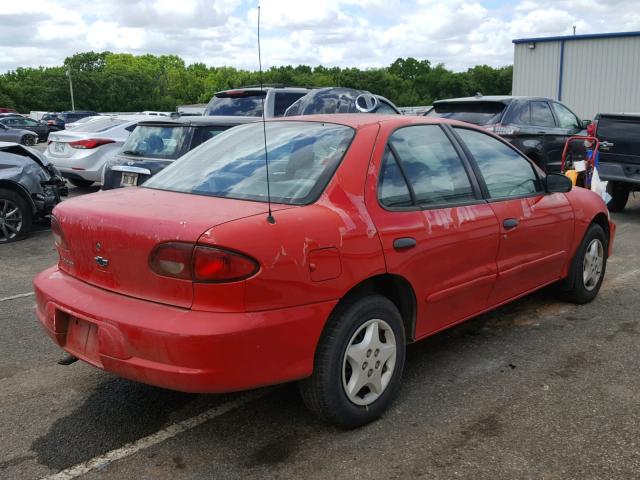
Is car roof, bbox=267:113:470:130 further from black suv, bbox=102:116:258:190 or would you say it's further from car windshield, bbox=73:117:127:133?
car windshield, bbox=73:117:127:133

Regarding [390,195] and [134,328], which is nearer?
[134,328]

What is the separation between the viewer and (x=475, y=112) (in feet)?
33.4

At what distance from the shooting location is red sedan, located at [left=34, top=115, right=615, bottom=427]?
2793 millimetres

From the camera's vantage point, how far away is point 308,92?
34.1ft

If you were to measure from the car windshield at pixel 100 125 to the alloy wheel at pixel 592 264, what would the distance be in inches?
365

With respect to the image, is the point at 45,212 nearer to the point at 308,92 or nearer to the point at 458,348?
the point at 308,92

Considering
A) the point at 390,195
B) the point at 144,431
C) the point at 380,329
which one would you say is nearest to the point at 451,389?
the point at 380,329

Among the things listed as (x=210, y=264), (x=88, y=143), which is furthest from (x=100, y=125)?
(x=210, y=264)

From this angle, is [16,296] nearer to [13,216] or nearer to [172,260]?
[13,216]

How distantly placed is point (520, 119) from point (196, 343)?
852 centimetres

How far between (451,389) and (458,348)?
2.30 feet

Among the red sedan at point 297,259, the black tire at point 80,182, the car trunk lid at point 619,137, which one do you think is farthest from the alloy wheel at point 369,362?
the black tire at point 80,182

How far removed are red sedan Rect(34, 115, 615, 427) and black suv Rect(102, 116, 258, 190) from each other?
11.9 ft

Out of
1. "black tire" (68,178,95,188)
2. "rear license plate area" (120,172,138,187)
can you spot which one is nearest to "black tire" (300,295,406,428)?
"rear license plate area" (120,172,138,187)
